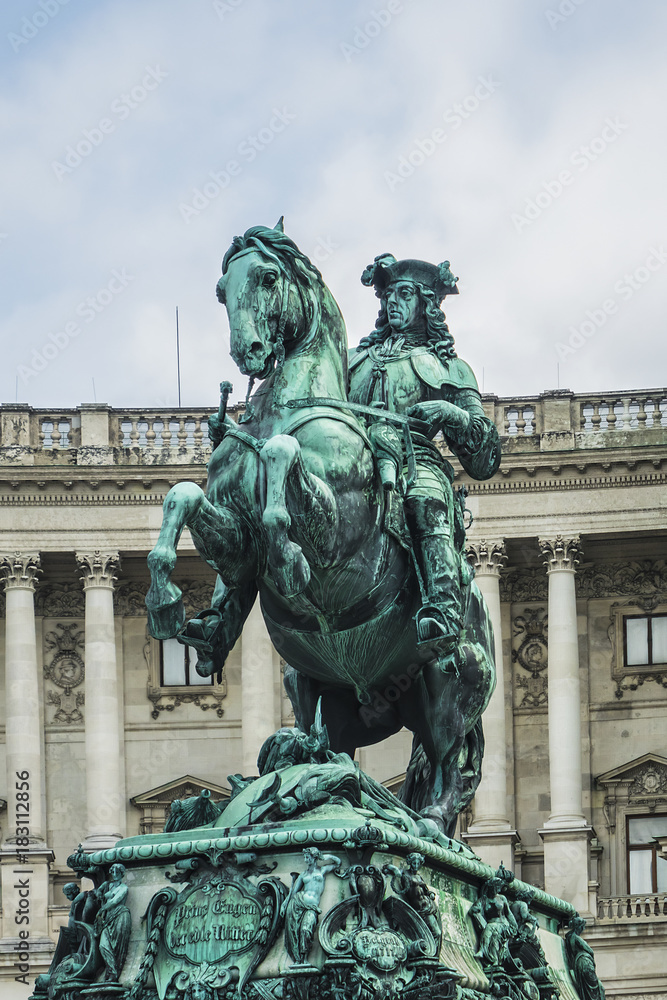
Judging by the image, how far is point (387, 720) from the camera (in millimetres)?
11438

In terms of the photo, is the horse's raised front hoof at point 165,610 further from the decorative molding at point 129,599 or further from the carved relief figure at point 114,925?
the decorative molding at point 129,599

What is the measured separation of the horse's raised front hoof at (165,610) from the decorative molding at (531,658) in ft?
179

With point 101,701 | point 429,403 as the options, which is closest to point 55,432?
point 101,701

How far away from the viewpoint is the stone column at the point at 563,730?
59.1 metres

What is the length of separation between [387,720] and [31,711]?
49940 millimetres

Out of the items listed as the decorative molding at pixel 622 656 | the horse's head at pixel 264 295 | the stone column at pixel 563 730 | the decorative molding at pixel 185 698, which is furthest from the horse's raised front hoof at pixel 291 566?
the decorative molding at pixel 185 698

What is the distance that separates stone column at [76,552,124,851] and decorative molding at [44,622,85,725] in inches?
80.8

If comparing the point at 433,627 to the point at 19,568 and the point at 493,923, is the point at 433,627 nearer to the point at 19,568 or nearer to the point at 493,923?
the point at 493,923

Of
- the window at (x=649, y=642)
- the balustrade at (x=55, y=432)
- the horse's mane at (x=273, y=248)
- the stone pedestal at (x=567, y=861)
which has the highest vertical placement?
the balustrade at (x=55, y=432)

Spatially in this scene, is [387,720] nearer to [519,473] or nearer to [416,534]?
[416,534]

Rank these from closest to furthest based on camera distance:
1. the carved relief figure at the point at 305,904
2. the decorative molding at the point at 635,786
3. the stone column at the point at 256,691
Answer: the carved relief figure at the point at 305,904 → the stone column at the point at 256,691 → the decorative molding at the point at 635,786

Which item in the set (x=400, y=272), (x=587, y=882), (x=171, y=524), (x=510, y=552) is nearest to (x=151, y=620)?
(x=171, y=524)

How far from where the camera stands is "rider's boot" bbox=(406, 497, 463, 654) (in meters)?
10.7

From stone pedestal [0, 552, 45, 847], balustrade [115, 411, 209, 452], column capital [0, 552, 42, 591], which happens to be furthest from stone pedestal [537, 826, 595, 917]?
column capital [0, 552, 42, 591]
